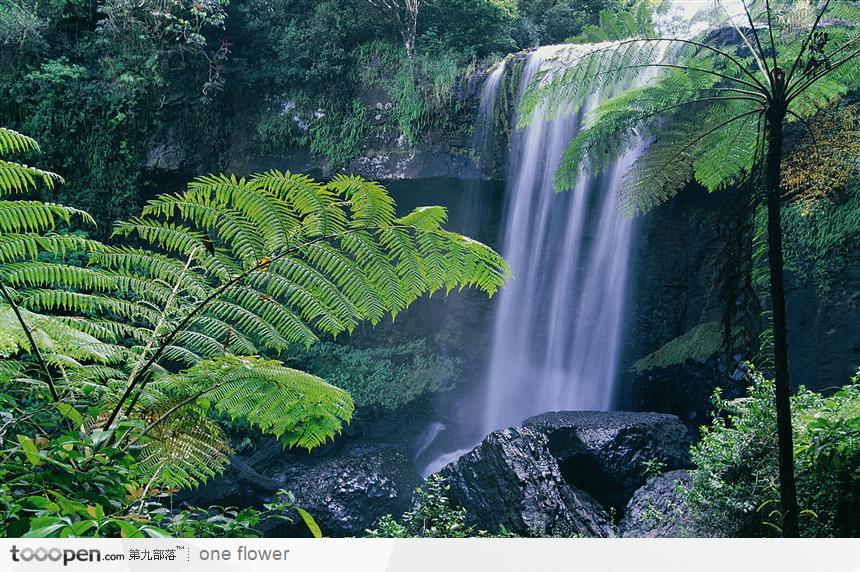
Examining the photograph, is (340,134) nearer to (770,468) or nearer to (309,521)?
(770,468)

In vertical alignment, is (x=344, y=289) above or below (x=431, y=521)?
above

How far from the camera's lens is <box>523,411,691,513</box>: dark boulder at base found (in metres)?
4.51

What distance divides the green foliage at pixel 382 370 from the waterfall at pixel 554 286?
2.56ft

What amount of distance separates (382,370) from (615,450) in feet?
11.9

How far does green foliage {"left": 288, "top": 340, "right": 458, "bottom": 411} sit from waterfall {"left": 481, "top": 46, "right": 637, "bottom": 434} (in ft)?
2.56

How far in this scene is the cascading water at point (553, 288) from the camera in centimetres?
645

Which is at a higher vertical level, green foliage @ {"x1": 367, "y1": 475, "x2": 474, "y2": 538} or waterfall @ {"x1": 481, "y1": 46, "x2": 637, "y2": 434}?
waterfall @ {"x1": 481, "y1": 46, "x2": 637, "y2": 434}

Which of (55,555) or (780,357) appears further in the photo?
(780,357)

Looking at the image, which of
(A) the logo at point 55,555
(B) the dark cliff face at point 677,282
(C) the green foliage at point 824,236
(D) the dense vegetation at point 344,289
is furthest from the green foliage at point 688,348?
(A) the logo at point 55,555

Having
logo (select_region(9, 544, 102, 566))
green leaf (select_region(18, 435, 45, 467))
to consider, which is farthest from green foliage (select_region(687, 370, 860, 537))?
green leaf (select_region(18, 435, 45, 467))

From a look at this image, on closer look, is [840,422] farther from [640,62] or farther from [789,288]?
[789,288]

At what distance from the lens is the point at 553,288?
704 centimetres

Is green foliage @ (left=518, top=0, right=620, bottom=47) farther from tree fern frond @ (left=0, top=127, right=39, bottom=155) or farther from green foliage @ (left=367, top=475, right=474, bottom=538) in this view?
tree fern frond @ (left=0, top=127, right=39, bottom=155)

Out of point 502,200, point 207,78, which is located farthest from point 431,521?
point 207,78
